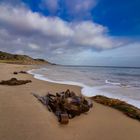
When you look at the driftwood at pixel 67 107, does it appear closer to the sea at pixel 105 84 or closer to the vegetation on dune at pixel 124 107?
the vegetation on dune at pixel 124 107

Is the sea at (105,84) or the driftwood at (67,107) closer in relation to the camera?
the driftwood at (67,107)

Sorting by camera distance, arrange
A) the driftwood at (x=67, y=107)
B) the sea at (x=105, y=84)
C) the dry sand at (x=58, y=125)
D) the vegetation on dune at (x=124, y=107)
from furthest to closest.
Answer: the sea at (x=105, y=84) → the vegetation on dune at (x=124, y=107) → the driftwood at (x=67, y=107) → the dry sand at (x=58, y=125)

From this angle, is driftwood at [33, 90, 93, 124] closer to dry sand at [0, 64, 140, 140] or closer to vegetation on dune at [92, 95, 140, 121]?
dry sand at [0, 64, 140, 140]

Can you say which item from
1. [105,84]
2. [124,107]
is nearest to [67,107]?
[124,107]

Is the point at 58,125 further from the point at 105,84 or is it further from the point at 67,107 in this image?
the point at 105,84

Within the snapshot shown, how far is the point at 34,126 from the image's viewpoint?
457 cm

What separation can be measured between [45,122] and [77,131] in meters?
1.16

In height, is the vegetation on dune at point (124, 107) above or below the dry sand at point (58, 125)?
above

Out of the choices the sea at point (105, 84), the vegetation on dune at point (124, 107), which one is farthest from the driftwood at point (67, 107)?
the sea at point (105, 84)

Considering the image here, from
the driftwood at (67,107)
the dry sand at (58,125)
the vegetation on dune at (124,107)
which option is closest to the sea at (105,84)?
the vegetation on dune at (124,107)

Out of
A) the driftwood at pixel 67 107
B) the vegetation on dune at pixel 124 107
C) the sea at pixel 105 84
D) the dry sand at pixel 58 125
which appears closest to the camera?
the dry sand at pixel 58 125

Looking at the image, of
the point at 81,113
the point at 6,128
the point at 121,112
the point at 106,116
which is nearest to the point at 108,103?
the point at 121,112

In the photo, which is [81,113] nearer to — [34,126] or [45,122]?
[45,122]

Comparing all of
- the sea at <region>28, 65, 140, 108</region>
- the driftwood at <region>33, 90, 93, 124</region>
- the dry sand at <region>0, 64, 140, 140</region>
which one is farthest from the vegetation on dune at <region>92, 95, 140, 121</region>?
the driftwood at <region>33, 90, 93, 124</region>
